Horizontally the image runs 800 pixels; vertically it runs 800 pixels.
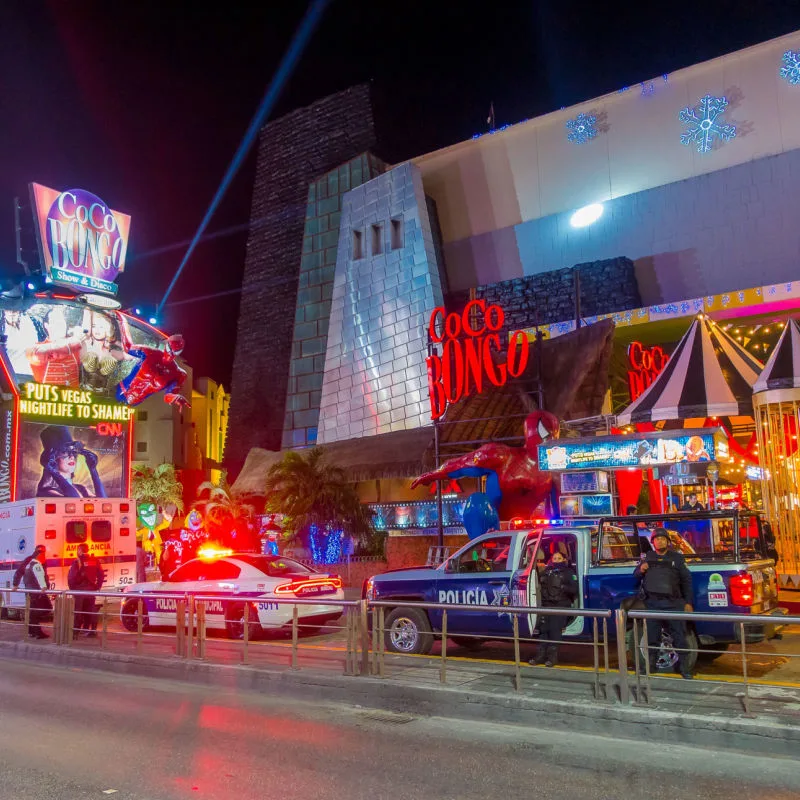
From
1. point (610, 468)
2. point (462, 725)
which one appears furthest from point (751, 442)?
point (462, 725)

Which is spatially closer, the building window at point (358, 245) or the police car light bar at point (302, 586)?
the police car light bar at point (302, 586)

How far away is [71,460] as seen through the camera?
2016cm

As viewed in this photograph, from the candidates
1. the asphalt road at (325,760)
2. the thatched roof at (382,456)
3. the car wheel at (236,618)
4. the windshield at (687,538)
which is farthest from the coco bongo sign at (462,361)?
the asphalt road at (325,760)

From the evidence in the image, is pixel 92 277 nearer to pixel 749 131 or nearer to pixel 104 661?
pixel 104 661

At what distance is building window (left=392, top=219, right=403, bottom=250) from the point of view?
31.8 metres

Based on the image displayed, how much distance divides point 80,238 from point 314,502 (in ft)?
42.6

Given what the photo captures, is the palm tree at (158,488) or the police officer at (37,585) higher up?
the palm tree at (158,488)

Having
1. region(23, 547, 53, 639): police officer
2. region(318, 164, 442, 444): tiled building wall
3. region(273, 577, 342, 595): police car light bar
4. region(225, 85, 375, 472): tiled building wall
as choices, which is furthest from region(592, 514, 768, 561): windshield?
region(225, 85, 375, 472): tiled building wall

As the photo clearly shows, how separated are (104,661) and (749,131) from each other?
24493mm

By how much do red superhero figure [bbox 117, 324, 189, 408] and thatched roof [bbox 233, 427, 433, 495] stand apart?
534 cm

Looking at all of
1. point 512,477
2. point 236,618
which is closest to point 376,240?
point 512,477

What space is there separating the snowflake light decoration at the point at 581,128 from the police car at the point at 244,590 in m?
21.0

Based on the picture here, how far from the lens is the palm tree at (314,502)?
2442 centimetres

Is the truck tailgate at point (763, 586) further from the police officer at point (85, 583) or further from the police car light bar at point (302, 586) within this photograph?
the police officer at point (85, 583)
